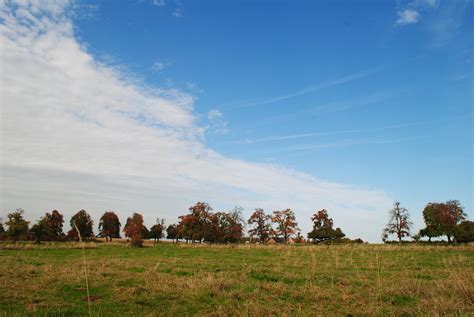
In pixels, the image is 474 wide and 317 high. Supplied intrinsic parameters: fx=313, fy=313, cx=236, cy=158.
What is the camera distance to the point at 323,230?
78312mm

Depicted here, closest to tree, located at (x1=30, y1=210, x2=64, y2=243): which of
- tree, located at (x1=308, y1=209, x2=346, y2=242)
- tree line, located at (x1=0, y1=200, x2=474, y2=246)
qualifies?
tree line, located at (x1=0, y1=200, x2=474, y2=246)

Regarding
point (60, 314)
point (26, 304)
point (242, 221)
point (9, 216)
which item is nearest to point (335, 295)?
point (60, 314)

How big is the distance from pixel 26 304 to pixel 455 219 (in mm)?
80306

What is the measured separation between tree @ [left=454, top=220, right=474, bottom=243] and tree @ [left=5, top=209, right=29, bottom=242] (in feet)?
258

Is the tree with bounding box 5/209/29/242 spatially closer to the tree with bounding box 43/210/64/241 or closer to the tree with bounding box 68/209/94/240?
the tree with bounding box 43/210/64/241

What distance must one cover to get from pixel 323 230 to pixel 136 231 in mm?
45629

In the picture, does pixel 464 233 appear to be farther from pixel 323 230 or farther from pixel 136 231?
pixel 136 231

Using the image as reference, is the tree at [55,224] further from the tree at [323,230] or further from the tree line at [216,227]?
the tree at [323,230]

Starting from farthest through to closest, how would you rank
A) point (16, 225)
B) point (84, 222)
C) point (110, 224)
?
point (110, 224) < point (84, 222) < point (16, 225)

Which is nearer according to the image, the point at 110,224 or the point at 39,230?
the point at 39,230

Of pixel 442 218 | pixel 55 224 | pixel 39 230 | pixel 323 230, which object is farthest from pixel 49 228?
pixel 442 218

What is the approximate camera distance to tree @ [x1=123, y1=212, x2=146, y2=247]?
51.0m

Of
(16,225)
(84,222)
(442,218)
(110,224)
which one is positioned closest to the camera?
(16,225)

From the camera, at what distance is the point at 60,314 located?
7426 mm
